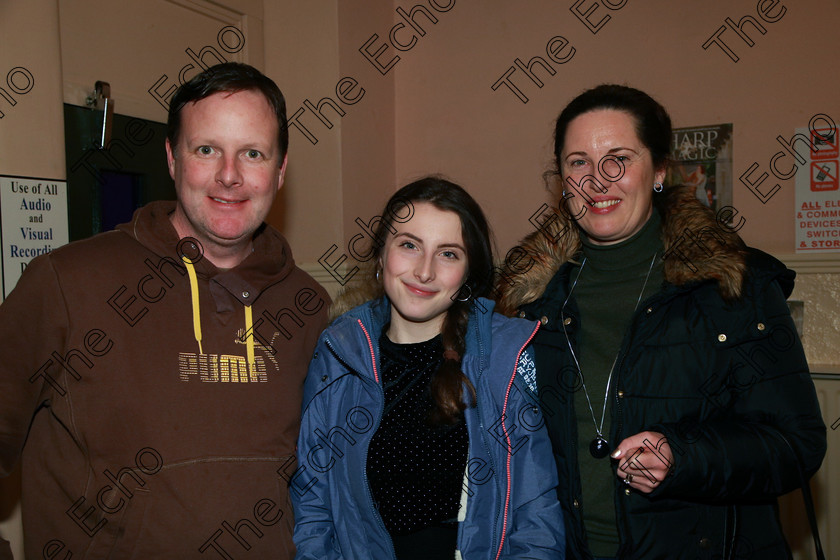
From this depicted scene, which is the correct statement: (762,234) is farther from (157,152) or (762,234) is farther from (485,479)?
(157,152)

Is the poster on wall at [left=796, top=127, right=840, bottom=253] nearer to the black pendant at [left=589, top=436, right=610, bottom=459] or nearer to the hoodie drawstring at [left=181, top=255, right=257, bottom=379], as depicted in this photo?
the black pendant at [left=589, top=436, right=610, bottom=459]

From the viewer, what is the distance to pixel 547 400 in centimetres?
162

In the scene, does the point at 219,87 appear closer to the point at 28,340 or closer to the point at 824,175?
the point at 28,340

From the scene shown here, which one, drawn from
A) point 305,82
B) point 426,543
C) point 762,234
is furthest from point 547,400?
point 305,82

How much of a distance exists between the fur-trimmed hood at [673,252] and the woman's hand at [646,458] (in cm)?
37

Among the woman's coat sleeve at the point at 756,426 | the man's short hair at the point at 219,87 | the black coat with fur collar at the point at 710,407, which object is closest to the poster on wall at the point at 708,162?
the black coat with fur collar at the point at 710,407

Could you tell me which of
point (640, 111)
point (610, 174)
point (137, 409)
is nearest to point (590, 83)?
point (640, 111)

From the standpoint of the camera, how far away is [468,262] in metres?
1.70

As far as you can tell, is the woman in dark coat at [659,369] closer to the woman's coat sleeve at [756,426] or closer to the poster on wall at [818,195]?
the woman's coat sleeve at [756,426]

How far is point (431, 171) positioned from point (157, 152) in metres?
1.41

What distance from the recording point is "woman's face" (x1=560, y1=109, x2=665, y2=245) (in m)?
1.61

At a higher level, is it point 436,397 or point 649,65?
point 649,65

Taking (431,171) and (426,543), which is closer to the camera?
(426,543)

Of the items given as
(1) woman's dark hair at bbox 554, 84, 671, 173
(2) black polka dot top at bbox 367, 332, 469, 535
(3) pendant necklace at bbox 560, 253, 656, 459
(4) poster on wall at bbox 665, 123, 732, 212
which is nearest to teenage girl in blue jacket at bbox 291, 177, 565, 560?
(2) black polka dot top at bbox 367, 332, 469, 535
